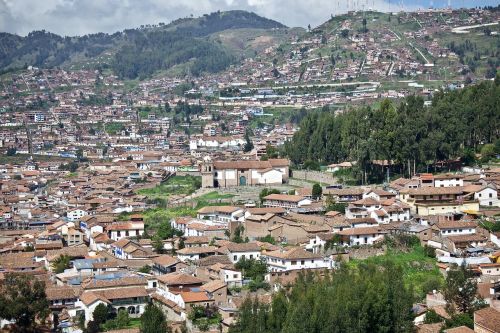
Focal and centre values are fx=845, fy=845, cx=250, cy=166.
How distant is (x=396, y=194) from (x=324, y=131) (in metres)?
10.5

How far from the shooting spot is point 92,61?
134875 millimetres

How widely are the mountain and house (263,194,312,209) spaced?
8272cm

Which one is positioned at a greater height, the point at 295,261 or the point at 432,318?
the point at 295,261

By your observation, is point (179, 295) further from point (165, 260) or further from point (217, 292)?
point (165, 260)

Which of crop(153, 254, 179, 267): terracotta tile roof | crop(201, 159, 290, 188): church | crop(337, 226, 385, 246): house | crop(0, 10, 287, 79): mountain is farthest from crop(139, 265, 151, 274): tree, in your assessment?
crop(0, 10, 287, 79): mountain

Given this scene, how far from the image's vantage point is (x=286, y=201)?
32.8 meters

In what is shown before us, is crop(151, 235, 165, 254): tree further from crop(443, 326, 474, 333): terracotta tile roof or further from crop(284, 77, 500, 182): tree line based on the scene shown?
crop(443, 326, 474, 333): terracotta tile roof

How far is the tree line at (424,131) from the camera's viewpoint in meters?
34.7

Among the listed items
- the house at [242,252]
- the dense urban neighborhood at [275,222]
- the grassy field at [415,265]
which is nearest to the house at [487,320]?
the dense urban neighborhood at [275,222]

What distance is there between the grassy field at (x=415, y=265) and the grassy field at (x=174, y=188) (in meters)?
15.4

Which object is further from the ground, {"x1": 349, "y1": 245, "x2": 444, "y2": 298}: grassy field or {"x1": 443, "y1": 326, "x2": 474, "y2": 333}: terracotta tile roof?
{"x1": 349, "y1": 245, "x2": 444, "y2": 298}: grassy field

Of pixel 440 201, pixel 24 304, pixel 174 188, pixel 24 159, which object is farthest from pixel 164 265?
pixel 24 159

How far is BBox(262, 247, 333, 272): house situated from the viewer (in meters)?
25.2

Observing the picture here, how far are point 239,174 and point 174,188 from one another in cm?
477
